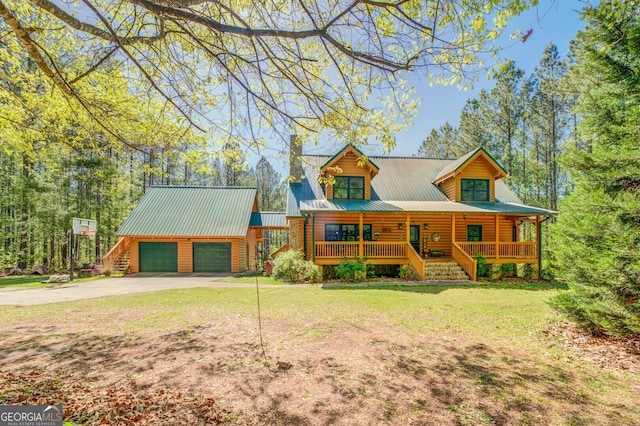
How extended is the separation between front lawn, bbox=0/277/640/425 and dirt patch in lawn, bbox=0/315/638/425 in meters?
0.02

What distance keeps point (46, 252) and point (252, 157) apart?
26.4 meters

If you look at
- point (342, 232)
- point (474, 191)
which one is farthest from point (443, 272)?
point (474, 191)

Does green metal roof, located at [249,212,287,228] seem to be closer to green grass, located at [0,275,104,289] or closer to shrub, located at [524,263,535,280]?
green grass, located at [0,275,104,289]

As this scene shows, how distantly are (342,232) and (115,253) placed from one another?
1375cm

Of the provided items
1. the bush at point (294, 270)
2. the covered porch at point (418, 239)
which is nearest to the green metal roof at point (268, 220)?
the covered porch at point (418, 239)

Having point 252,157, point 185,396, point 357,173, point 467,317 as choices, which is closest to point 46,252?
point 357,173

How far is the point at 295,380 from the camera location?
3654mm

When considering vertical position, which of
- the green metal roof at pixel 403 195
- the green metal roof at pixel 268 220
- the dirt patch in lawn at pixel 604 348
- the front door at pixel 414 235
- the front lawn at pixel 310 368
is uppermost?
the green metal roof at pixel 403 195

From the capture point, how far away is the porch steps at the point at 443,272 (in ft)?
44.4

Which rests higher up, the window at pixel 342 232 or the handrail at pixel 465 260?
the window at pixel 342 232

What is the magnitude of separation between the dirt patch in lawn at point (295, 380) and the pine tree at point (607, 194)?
1600 mm

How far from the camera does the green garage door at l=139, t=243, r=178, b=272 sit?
1791 centimetres

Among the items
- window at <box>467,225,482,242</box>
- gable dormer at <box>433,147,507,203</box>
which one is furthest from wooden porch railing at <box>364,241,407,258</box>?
window at <box>467,225,482,242</box>

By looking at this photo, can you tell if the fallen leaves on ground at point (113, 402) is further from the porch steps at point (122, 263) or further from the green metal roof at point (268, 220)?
the green metal roof at point (268, 220)
